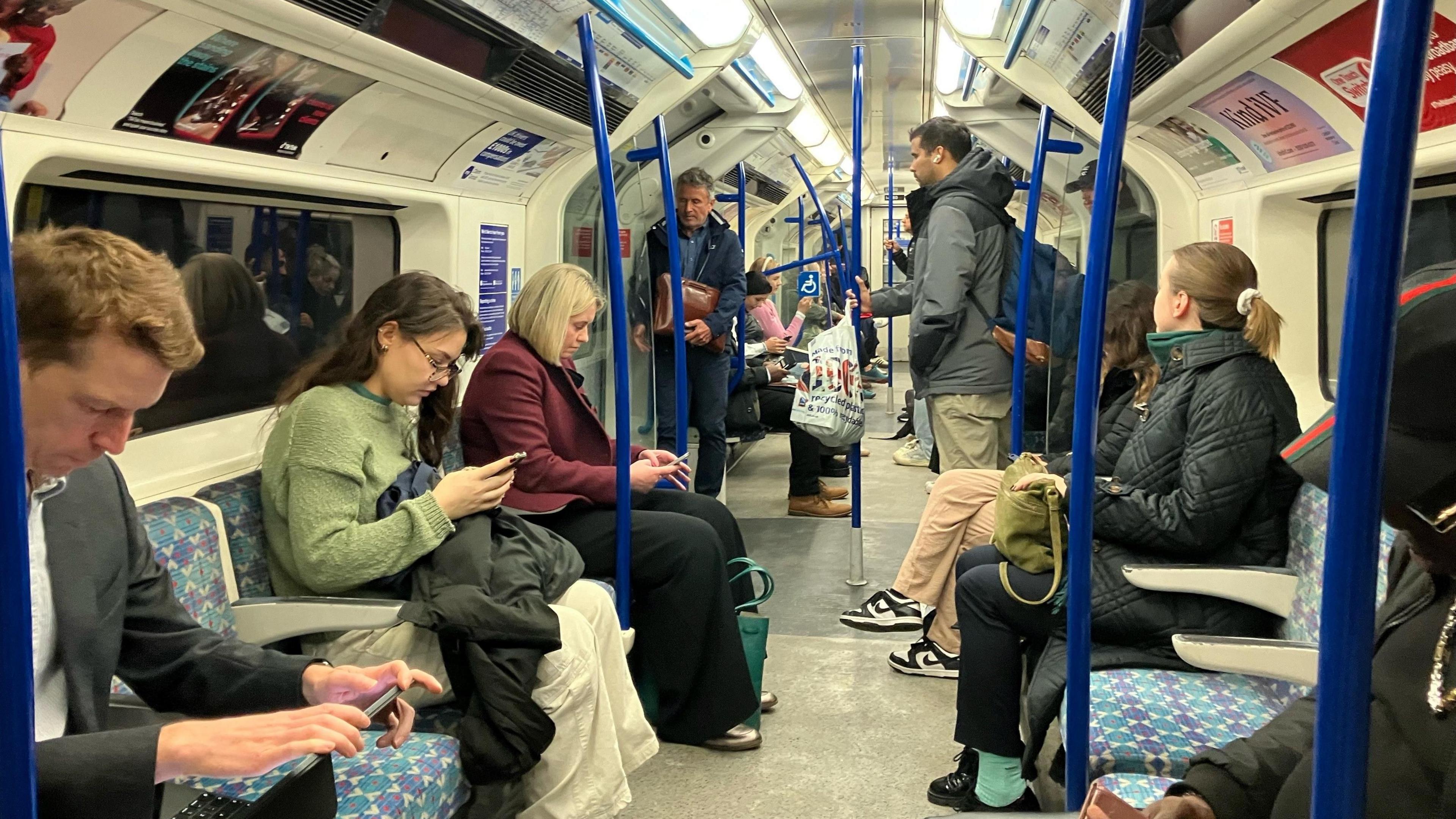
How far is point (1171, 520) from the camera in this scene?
2520 millimetres

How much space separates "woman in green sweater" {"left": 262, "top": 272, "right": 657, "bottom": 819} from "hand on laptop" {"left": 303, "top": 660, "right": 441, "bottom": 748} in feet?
1.82

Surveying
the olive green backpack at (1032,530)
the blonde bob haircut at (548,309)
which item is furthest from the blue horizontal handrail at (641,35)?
the olive green backpack at (1032,530)

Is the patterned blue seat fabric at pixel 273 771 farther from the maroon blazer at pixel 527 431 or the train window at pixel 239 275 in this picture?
the maroon blazer at pixel 527 431

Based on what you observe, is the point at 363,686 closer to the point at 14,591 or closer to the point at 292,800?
the point at 292,800

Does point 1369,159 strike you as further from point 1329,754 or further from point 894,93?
point 894,93

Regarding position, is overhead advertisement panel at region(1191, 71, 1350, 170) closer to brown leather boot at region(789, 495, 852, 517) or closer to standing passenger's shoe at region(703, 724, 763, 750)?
standing passenger's shoe at region(703, 724, 763, 750)

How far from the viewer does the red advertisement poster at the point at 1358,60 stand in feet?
7.66

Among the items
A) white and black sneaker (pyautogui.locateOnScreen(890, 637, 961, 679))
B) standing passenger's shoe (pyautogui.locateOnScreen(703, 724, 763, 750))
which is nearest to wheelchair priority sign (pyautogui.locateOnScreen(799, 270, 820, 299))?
white and black sneaker (pyautogui.locateOnScreen(890, 637, 961, 679))

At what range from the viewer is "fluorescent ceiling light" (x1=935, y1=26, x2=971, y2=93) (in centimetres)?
513

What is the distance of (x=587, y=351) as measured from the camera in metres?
5.08

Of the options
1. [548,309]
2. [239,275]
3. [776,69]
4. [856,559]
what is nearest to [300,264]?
[239,275]

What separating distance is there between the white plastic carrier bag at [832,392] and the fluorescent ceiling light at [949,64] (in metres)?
1.39

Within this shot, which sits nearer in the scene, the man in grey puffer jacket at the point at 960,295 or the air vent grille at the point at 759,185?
the man in grey puffer jacket at the point at 960,295

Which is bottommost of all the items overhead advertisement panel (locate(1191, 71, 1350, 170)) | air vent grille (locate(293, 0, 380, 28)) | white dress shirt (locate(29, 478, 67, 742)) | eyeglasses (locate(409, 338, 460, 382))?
white dress shirt (locate(29, 478, 67, 742))
